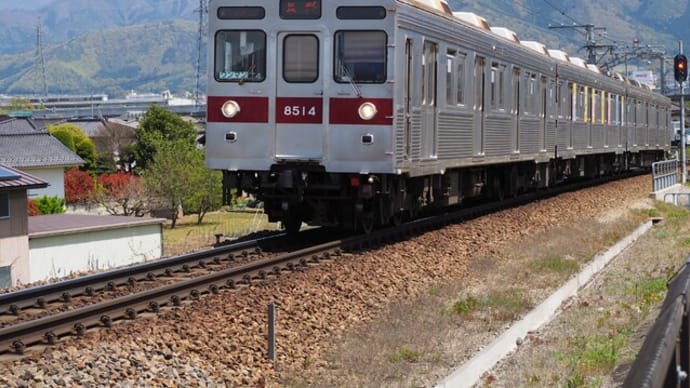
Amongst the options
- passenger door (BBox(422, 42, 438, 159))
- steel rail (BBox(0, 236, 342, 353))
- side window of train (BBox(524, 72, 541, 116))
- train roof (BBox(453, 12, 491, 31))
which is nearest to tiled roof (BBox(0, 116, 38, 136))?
side window of train (BBox(524, 72, 541, 116))

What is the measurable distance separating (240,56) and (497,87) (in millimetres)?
6638

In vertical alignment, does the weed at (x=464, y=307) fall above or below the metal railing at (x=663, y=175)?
below

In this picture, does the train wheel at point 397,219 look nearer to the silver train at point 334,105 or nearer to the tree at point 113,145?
the silver train at point 334,105

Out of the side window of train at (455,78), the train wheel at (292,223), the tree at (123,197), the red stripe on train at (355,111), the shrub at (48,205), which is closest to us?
the red stripe on train at (355,111)

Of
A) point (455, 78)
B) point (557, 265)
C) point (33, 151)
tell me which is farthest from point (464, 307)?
point (33, 151)

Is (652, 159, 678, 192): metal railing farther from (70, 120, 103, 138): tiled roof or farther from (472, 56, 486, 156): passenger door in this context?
(70, 120, 103, 138): tiled roof

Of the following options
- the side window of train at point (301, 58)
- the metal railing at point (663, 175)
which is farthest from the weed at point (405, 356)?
the metal railing at point (663, 175)

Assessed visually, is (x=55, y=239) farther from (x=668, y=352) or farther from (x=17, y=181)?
(x=668, y=352)

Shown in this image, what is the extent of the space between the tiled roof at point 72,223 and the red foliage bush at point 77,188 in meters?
29.3

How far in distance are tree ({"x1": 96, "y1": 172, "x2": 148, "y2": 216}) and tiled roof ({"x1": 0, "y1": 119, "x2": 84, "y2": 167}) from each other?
9.97 ft

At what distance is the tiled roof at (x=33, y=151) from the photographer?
6912cm

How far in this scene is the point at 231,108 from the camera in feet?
46.4

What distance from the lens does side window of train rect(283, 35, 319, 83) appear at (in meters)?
14.0

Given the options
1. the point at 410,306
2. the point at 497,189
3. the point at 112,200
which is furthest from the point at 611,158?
the point at 112,200
